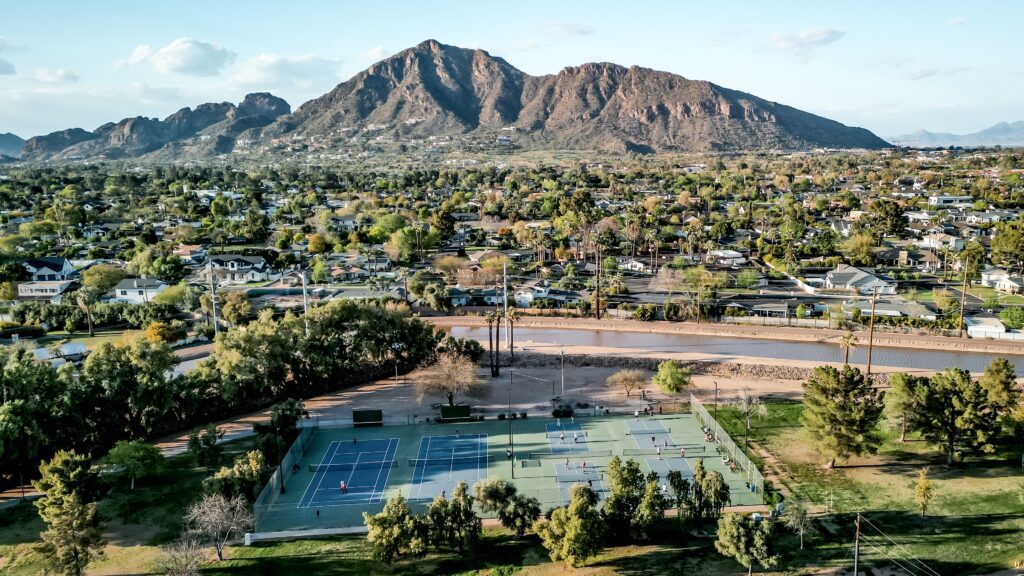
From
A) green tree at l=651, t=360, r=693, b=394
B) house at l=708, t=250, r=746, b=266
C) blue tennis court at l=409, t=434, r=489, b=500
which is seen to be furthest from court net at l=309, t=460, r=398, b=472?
house at l=708, t=250, r=746, b=266

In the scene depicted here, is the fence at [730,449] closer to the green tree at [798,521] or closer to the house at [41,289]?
the green tree at [798,521]

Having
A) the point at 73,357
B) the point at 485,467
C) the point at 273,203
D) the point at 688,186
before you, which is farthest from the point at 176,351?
the point at 688,186

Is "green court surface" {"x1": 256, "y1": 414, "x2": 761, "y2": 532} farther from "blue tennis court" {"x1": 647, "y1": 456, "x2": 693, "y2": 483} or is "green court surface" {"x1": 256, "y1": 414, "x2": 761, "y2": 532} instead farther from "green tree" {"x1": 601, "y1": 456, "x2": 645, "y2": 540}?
"green tree" {"x1": 601, "y1": 456, "x2": 645, "y2": 540}

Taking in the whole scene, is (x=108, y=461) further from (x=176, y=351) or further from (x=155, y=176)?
(x=155, y=176)

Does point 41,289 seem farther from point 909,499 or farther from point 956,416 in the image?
point 956,416

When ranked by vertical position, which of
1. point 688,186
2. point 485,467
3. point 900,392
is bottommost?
point 485,467

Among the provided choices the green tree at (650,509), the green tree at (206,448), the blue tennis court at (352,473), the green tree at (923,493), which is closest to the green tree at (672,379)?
the green tree at (650,509)
